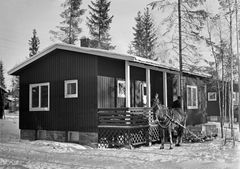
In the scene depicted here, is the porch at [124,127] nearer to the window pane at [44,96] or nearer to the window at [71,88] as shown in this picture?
the window at [71,88]

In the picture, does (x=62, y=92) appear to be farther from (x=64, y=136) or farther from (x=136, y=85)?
(x=136, y=85)

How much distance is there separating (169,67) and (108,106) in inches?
142

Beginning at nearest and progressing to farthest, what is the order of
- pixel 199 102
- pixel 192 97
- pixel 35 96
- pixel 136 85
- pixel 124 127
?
pixel 124 127 → pixel 35 96 → pixel 136 85 → pixel 192 97 → pixel 199 102

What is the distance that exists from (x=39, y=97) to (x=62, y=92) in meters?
1.58

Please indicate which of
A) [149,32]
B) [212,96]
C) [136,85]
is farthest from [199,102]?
[212,96]

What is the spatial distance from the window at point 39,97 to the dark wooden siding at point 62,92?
21 centimetres

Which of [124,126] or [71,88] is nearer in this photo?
[124,126]

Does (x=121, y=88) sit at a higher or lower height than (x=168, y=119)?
higher

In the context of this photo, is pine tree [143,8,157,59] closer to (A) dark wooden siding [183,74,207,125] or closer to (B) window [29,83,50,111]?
(A) dark wooden siding [183,74,207,125]

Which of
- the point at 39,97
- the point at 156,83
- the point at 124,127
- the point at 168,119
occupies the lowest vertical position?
the point at 124,127

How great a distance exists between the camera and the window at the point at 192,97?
57.8ft

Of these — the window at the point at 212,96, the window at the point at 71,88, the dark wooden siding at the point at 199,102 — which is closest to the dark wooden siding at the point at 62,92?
the window at the point at 71,88

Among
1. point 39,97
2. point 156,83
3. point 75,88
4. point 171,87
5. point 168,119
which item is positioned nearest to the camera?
point 168,119

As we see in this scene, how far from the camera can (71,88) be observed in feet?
40.4
